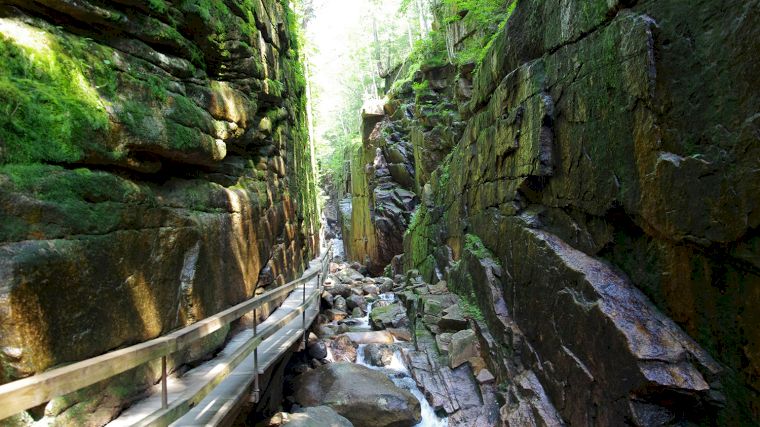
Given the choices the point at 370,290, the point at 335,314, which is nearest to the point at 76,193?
the point at 335,314

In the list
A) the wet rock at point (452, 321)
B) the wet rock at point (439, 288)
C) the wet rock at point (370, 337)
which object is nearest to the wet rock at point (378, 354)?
the wet rock at point (370, 337)

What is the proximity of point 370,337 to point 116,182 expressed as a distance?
836cm

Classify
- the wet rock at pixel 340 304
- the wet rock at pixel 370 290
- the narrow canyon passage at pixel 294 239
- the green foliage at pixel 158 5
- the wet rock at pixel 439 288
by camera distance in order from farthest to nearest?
the wet rock at pixel 370 290, the wet rock at pixel 340 304, the wet rock at pixel 439 288, the green foliage at pixel 158 5, the narrow canyon passage at pixel 294 239

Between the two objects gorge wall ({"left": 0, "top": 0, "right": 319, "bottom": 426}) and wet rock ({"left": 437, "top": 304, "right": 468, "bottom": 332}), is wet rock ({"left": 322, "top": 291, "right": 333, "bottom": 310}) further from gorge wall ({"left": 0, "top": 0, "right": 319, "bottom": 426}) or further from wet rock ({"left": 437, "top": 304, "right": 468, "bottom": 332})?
gorge wall ({"left": 0, "top": 0, "right": 319, "bottom": 426})

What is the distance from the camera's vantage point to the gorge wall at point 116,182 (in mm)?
3240

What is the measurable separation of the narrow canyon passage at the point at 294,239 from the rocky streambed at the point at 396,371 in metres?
0.06

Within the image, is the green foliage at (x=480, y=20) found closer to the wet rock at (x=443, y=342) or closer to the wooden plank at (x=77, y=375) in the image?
the wet rock at (x=443, y=342)

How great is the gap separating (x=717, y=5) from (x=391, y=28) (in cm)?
3825

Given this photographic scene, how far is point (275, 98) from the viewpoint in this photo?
888cm

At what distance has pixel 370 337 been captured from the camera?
A: 1123cm

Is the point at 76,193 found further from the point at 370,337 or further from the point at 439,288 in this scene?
the point at 439,288

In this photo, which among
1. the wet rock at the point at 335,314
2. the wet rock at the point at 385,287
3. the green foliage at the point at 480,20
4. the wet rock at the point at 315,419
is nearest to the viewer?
the wet rock at the point at 315,419

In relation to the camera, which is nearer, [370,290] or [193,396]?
[193,396]

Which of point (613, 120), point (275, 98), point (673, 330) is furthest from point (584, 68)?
point (275, 98)
